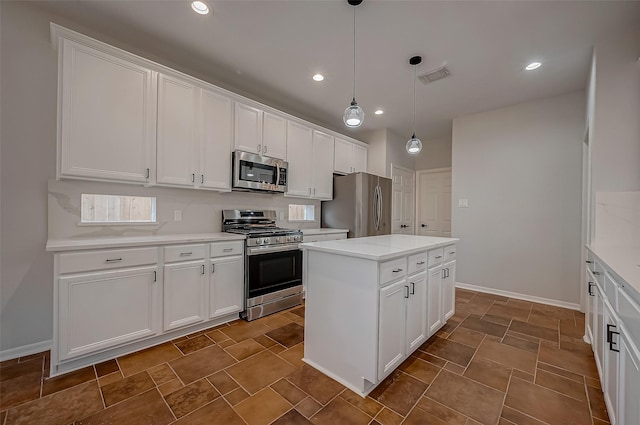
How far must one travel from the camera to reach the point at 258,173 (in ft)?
10.8

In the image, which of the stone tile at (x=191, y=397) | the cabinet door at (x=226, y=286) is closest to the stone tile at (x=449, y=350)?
the stone tile at (x=191, y=397)

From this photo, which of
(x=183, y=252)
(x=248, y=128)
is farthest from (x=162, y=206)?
(x=248, y=128)

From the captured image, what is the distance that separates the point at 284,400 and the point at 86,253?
174 cm

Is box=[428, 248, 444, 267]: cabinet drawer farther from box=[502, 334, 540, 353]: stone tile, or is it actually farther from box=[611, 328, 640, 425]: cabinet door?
box=[611, 328, 640, 425]: cabinet door

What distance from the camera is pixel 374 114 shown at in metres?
4.30

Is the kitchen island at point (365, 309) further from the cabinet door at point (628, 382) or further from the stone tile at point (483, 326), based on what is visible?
the cabinet door at point (628, 382)

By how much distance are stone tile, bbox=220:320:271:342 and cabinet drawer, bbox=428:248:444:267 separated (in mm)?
1694

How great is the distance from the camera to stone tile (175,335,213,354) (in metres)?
2.25

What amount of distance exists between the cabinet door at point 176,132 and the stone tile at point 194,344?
4.89 ft

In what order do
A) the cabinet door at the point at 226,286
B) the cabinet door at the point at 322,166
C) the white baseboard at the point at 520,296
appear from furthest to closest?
1. the cabinet door at the point at 322,166
2. the white baseboard at the point at 520,296
3. the cabinet door at the point at 226,286

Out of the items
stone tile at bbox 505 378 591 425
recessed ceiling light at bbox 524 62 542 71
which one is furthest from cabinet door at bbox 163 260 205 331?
recessed ceiling light at bbox 524 62 542 71

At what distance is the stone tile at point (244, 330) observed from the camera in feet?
8.19

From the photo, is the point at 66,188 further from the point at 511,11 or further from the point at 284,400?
the point at 511,11

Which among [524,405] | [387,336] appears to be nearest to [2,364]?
[387,336]
